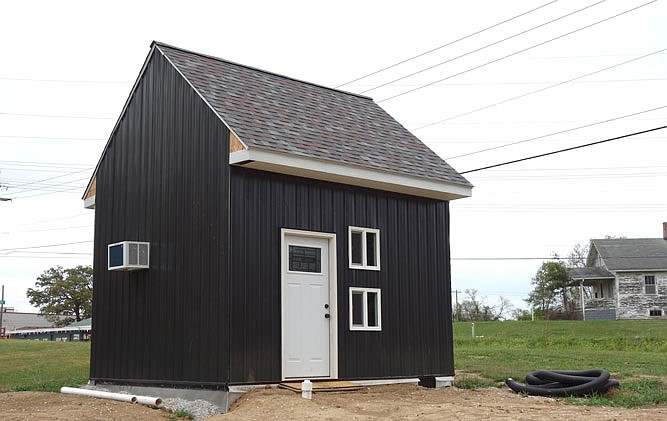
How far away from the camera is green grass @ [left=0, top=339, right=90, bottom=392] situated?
1611cm

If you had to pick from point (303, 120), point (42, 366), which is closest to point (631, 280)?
point (42, 366)

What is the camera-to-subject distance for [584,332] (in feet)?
119

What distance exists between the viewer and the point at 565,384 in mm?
13398

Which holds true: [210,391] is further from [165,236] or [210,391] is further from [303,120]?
[303,120]

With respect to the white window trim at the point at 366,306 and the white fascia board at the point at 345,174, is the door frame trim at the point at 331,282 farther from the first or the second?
the white fascia board at the point at 345,174

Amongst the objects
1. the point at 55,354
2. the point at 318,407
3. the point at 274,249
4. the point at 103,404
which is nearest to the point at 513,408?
the point at 318,407

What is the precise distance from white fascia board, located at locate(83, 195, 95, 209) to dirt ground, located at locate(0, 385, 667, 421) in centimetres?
388

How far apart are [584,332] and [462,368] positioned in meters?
20.3

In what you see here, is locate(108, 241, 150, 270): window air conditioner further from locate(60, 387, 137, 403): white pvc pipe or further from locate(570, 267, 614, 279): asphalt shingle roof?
locate(570, 267, 614, 279): asphalt shingle roof

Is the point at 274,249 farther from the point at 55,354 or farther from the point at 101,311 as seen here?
the point at 55,354

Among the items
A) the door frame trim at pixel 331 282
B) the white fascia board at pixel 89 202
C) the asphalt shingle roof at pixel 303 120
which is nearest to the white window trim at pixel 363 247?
the door frame trim at pixel 331 282

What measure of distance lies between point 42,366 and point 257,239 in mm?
12036

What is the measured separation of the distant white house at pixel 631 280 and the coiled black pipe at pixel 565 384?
35.4 meters

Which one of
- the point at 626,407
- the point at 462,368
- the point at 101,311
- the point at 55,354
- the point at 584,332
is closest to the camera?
the point at 626,407
